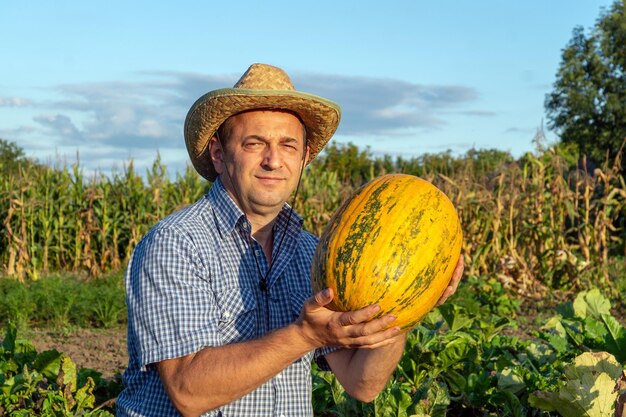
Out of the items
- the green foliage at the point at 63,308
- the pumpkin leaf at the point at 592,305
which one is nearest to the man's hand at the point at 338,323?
the pumpkin leaf at the point at 592,305

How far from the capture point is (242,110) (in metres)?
3.16

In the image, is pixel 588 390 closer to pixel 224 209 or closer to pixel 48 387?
pixel 224 209

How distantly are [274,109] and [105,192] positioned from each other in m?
11.1

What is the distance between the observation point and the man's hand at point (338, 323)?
7.71 feet

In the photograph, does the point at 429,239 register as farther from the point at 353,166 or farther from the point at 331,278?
the point at 353,166

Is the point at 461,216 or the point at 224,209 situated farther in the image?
the point at 461,216

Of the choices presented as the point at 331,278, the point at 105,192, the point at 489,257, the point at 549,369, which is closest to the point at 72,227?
the point at 105,192

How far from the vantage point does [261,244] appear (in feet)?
10.3

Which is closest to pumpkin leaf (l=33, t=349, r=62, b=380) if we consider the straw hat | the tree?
the straw hat

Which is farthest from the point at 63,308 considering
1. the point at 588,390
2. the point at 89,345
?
the point at 588,390

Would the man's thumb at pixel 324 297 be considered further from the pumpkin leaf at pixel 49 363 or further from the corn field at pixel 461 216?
the corn field at pixel 461 216

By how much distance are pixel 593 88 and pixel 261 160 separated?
3203 cm

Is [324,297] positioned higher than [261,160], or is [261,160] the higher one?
[261,160]

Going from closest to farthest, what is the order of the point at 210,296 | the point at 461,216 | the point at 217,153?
the point at 210,296, the point at 217,153, the point at 461,216
